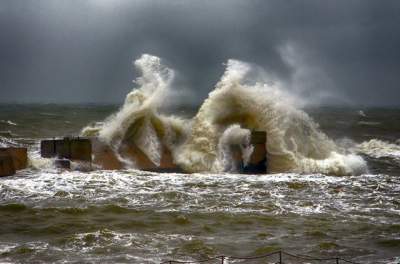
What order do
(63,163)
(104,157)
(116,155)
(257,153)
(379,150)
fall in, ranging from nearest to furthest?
1. (63,163)
2. (257,153)
3. (104,157)
4. (116,155)
5. (379,150)

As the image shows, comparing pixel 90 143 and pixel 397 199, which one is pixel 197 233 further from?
pixel 90 143

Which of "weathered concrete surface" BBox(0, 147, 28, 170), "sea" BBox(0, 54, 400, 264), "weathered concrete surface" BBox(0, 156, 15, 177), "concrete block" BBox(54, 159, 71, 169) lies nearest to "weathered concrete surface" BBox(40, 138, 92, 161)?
"concrete block" BBox(54, 159, 71, 169)

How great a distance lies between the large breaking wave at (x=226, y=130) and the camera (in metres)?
17.4

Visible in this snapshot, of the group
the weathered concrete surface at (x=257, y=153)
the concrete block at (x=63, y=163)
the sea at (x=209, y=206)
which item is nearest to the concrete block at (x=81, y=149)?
the concrete block at (x=63, y=163)

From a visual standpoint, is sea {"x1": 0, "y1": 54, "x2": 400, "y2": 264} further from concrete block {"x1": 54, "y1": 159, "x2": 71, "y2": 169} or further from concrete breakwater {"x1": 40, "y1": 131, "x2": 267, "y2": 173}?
concrete breakwater {"x1": 40, "y1": 131, "x2": 267, "y2": 173}

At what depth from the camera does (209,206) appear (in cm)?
1196

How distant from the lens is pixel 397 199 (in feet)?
43.1

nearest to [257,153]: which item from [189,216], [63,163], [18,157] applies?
[63,163]

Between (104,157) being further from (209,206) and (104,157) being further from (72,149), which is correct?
(209,206)

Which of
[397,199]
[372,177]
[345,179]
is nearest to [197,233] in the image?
[397,199]

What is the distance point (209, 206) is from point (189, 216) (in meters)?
0.94

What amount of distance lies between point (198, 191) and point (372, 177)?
5.52m

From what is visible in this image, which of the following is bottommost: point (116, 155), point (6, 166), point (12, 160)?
point (6, 166)

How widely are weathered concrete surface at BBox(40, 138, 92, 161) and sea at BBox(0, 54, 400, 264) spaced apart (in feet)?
1.62
